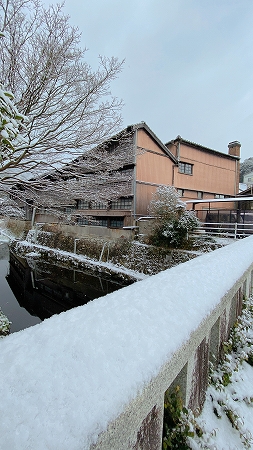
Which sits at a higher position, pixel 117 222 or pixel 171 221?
pixel 171 221

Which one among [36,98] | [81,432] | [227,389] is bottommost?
[227,389]

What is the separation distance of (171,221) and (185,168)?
7.38 metres

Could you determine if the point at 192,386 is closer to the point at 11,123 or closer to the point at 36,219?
the point at 11,123

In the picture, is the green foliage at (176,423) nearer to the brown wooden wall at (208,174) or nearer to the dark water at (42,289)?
the dark water at (42,289)

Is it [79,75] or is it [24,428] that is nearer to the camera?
[24,428]

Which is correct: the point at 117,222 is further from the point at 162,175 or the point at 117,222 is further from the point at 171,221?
the point at 171,221

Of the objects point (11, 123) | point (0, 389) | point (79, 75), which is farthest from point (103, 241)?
point (0, 389)

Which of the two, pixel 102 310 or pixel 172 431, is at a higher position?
pixel 102 310

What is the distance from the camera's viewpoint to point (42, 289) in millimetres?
9102

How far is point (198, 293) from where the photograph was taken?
1677mm

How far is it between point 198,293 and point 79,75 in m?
4.47

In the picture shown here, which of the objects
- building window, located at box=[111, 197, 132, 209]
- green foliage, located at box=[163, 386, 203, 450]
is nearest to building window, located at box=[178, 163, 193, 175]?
building window, located at box=[111, 197, 132, 209]

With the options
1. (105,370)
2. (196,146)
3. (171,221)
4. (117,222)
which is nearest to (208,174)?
(196,146)

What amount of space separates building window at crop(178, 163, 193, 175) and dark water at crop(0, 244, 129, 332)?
377 inches
